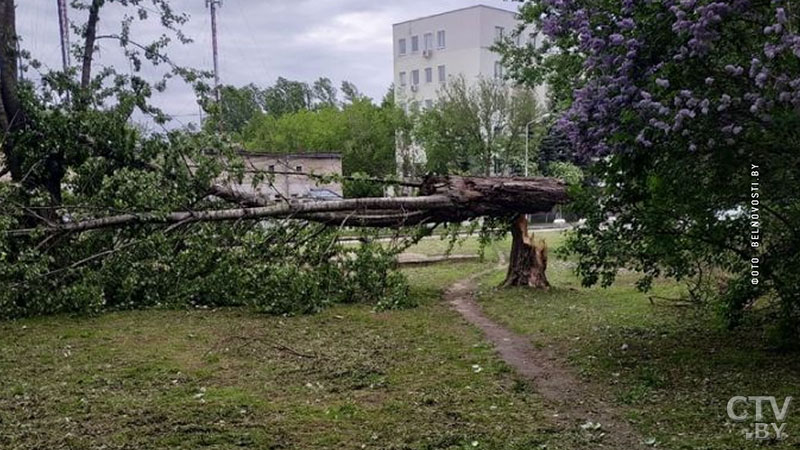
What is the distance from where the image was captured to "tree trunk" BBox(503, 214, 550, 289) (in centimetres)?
888

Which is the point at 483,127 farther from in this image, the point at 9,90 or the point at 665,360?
the point at 665,360

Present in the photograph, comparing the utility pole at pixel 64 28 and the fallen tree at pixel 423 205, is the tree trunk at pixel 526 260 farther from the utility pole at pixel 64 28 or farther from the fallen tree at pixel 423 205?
the utility pole at pixel 64 28

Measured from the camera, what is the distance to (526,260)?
29.3ft

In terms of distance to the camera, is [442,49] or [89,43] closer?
[89,43]

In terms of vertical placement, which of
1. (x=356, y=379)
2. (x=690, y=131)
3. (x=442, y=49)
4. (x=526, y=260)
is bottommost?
(x=356, y=379)

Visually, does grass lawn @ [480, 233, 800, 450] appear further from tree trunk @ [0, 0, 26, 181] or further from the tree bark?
tree trunk @ [0, 0, 26, 181]

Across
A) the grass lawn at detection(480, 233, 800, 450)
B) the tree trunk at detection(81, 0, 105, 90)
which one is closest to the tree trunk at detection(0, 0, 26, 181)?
the tree trunk at detection(81, 0, 105, 90)

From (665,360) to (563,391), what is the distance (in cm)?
101

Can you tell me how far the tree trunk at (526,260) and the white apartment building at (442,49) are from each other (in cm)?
2839

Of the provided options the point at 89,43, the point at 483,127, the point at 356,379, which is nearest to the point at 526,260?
the point at 356,379

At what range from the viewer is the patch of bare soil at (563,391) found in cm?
343

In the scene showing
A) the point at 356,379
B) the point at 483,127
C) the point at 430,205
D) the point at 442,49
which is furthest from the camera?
the point at 442,49

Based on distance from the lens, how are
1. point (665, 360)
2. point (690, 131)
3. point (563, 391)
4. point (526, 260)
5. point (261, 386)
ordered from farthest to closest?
point (526, 260) < point (665, 360) < point (261, 386) < point (563, 391) < point (690, 131)

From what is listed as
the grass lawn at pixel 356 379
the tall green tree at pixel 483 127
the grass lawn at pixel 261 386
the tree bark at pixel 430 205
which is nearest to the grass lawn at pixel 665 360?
the grass lawn at pixel 356 379
